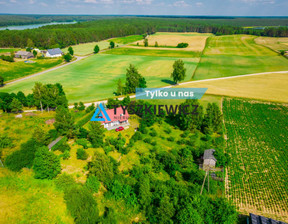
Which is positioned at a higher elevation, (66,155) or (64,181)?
(64,181)

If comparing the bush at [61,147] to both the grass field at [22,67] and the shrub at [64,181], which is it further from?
the grass field at [22,67]

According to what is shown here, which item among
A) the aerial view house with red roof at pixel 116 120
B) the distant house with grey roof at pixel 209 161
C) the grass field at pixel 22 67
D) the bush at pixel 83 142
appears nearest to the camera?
the distant house with grey roof at pixel 209 161

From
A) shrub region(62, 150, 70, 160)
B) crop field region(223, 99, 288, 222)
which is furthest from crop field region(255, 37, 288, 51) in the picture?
shrub region(62, 150, 70, 160)

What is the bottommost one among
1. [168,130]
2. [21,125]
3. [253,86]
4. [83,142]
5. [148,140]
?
[168,130]

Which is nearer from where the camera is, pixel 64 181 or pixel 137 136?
pixel 64 181

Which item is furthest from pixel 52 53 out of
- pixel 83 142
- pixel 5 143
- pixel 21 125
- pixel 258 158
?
pixel 258 158

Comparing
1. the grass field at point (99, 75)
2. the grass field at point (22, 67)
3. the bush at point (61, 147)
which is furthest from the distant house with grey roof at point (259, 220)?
the grass field at point (22, 67)

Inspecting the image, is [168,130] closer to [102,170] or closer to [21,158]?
[102,170]

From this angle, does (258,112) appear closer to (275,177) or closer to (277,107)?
(277,107)
